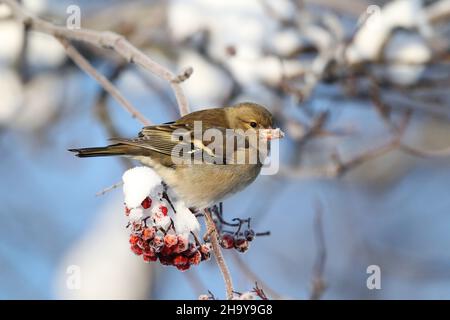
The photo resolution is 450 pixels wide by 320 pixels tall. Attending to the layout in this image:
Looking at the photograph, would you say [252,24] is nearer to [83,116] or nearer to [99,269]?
[83,116]

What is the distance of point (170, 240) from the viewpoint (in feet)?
8.88

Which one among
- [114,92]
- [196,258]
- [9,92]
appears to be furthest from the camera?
[9,92]

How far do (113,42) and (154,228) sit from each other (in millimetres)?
1107

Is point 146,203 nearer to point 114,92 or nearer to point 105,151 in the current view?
point 105,151

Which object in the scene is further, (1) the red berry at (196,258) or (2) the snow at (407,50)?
(2) the snow at (407,50)

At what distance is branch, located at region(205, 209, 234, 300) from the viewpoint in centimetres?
247

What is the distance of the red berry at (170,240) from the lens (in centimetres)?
271

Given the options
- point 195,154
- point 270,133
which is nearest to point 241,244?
point 195,154

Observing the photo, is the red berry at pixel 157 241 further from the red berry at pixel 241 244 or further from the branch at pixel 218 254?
the red berry at pixel 241 244

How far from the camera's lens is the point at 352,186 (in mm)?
8633

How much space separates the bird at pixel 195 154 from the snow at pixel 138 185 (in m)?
0.50

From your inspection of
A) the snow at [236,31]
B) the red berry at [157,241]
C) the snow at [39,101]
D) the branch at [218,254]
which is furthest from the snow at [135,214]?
the snow at [39,101]

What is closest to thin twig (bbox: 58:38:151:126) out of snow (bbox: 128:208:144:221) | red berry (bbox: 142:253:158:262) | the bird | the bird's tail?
the bird

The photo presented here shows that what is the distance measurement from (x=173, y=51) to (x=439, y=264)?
13.8ft
